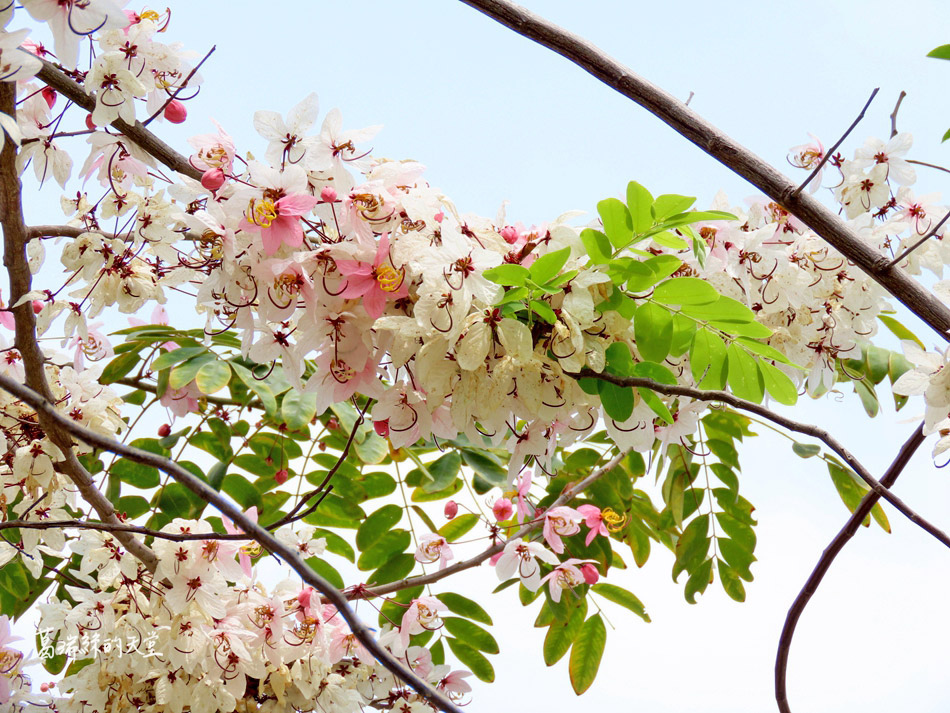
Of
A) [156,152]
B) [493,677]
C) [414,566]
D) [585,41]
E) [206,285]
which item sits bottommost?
[493,677]

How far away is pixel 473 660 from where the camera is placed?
2361 mm

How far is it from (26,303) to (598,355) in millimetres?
1076

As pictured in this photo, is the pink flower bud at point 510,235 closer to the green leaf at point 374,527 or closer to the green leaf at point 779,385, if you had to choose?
the green leaf at point 779,385

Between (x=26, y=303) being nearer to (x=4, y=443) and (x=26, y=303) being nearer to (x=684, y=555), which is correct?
(x=4, y=443)

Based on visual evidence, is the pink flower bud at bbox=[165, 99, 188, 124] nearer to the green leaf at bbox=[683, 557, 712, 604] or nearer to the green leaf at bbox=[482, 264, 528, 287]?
the green leaf at bbox=[482, 264, 528, 287]

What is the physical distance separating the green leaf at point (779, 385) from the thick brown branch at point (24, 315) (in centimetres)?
111

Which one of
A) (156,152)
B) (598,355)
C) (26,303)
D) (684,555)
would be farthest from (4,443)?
(684,555)

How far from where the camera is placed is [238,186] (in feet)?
3.85

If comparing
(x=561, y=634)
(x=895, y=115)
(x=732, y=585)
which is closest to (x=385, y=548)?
(x=561, y=634)

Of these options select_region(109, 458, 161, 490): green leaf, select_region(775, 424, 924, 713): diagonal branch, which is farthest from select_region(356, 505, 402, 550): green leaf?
select_region(775, 424, 924, 713): diagonal branch

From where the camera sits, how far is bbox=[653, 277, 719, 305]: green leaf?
1194 millimetres

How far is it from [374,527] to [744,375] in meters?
1.29

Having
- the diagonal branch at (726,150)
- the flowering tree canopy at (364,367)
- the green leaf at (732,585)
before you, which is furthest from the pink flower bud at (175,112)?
the green leaf at (732,585)

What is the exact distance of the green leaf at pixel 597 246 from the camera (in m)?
1.17
